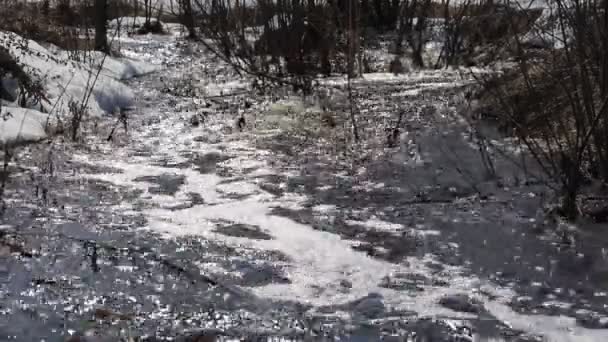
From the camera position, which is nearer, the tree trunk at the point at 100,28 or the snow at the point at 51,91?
the snow at the point at 51,91

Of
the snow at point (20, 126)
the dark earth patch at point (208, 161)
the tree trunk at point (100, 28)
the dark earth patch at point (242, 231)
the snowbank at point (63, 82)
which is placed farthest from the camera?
the tree trunk at point (100, 28)

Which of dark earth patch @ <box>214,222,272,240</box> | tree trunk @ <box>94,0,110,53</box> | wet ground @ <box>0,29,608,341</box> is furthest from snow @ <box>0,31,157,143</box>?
dark earth patch @ <box>214,222,272,240</box>

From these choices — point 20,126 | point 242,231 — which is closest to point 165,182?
point 242,231

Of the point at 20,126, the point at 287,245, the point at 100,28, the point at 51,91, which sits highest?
the point at 100,28

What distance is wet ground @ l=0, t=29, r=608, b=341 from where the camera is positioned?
9.32 ft

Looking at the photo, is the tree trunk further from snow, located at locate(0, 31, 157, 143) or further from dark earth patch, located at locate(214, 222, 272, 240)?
dark earth patch, located at locate(214, 222, 272, 240)

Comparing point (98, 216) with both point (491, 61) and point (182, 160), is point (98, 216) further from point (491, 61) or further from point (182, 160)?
point (491, 61)

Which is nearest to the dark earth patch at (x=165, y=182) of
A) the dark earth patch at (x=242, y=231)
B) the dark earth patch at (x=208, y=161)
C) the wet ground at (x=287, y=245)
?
the wet ground at (x=287, y=245)

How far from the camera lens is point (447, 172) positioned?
513 cm

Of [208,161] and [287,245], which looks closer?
[287,245]

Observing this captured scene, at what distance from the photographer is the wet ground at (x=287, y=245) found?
2.84 m

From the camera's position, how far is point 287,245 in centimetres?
383

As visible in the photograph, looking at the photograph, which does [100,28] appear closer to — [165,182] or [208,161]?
[208,161]

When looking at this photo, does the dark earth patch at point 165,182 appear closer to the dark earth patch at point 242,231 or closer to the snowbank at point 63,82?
the dark earth patch at point 242,231
